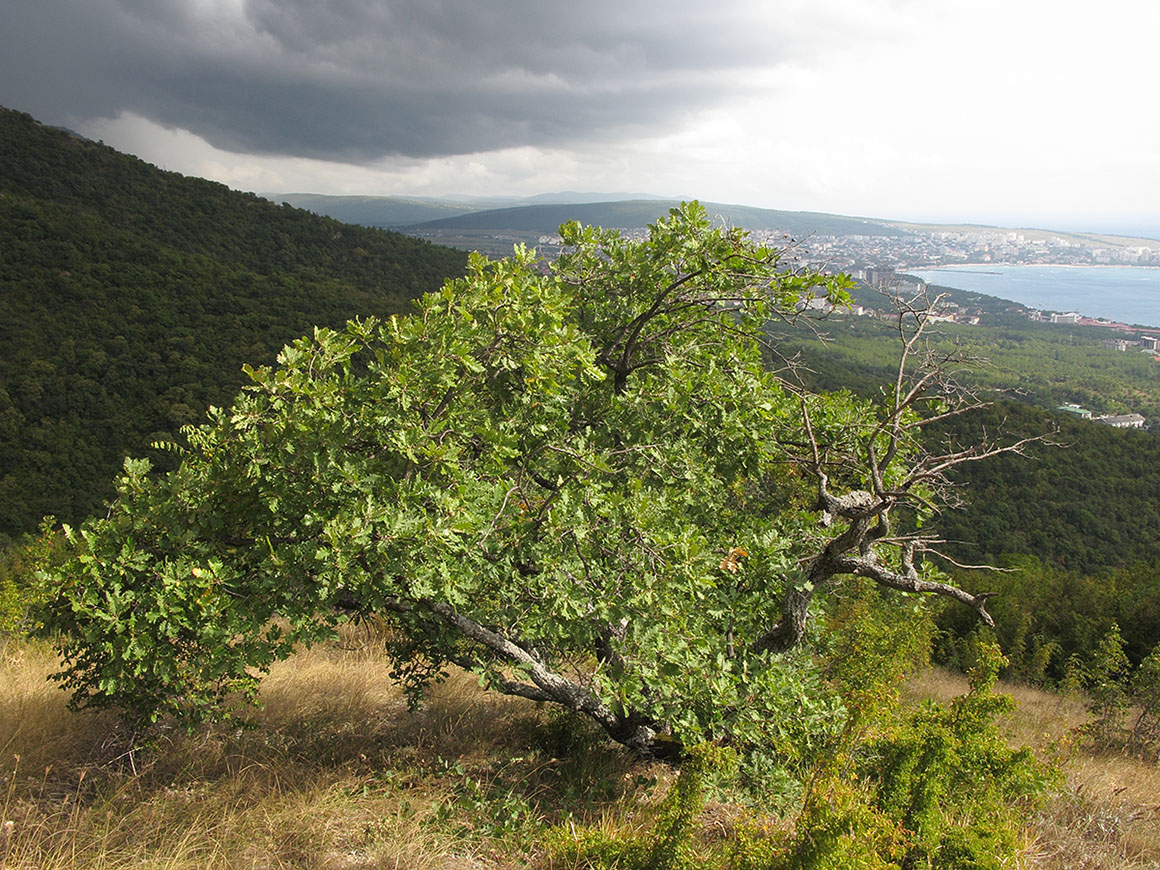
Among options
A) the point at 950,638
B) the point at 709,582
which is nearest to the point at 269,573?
the point at 709,582

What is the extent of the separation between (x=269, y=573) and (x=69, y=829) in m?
1.53

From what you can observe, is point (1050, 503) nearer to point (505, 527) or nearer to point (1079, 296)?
point (505, 527)

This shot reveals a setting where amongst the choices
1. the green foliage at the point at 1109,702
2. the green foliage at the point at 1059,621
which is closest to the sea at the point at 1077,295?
the green foliage at the point at 1059,621

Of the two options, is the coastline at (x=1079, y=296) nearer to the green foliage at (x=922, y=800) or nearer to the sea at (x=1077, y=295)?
the sea at (x=1077, y=295)

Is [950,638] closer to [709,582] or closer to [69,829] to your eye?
A: [709,582]

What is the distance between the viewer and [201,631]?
108 inches

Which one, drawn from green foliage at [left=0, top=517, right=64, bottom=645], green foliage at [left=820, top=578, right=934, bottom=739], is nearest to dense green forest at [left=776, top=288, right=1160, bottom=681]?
green foliage at [left=820, top=578, right=934, bottom=739]

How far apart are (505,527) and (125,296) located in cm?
5642

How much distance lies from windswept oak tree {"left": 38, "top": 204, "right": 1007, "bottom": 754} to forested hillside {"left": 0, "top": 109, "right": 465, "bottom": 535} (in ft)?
85.6

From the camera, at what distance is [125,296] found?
46906 millimetres

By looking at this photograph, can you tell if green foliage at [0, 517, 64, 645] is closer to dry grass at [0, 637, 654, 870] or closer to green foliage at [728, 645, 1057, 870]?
dry grass at [0, 637, 654, 870]

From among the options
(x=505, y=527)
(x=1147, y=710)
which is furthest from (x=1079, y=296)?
(x=505, y=527)

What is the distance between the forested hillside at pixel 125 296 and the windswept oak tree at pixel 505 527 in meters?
26.1

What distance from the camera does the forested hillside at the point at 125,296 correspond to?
36.3 metres
